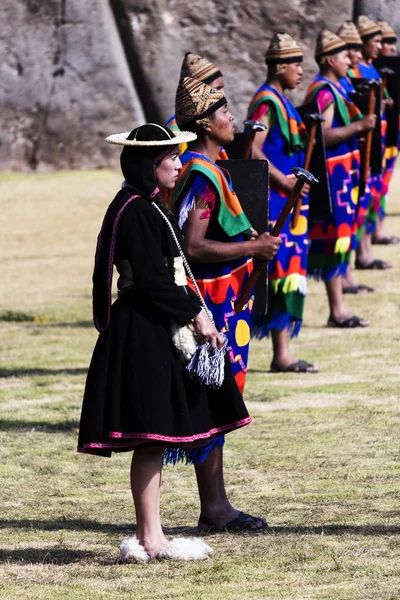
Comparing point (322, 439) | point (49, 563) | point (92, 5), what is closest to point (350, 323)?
point (322, 439)

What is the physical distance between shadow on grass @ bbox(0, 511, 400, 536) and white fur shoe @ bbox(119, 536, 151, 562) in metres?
0.49

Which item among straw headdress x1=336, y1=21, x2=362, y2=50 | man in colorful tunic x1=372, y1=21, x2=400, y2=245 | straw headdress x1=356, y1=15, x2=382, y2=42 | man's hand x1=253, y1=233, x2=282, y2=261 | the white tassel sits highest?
man's hand x1=253, y1=233, x2=282, y2=261

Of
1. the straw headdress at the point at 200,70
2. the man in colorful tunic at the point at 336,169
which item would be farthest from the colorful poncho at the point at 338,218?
the straw headdress at the point at 200,70

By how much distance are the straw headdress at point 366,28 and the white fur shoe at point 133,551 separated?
28.1ft

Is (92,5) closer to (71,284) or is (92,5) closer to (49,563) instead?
(71,284)

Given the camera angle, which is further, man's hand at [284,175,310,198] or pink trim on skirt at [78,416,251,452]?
man's hand at [284,175,310,198]

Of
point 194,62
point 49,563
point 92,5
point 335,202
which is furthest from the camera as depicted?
point 92,5

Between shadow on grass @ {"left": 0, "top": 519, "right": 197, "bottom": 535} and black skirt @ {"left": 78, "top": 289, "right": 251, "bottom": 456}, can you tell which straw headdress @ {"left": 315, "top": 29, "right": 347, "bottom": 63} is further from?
black skirt @ {"left": 78, "top": 289, "right": 251, "bottom": 456}

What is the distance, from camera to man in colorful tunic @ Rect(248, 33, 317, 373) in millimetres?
8180

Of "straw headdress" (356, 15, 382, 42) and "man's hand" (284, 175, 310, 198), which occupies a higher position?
"straw headdress" (356, 15, 382, 42)

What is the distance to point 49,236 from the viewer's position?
16.4 m

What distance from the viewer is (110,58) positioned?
1953 centimetres

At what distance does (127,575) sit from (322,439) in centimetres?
237

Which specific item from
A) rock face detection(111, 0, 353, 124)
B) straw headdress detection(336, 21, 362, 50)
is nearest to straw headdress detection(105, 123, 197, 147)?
straw headdress detection(336, 21, 362, 50)
